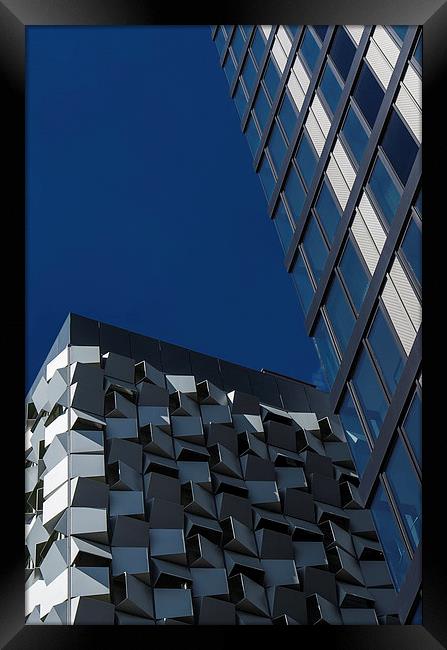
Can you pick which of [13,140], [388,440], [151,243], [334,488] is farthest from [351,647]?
[151,243]

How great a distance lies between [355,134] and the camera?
20.2m

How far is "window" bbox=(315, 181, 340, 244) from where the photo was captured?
823 inches

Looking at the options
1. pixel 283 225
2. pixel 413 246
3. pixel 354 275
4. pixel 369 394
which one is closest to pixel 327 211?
pixel 354 275

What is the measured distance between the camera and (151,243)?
61000mm

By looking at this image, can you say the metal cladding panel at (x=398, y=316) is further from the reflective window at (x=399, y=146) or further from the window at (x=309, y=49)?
the window at (x=309, y=49)

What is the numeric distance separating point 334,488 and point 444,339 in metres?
26.9

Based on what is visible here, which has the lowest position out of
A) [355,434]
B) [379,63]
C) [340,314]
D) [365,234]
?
[355,434]

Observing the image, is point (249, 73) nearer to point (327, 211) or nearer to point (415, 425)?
point (327, 211)

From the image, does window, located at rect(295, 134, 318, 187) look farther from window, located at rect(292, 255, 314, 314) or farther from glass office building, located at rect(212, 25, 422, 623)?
window, located at rect(292, 255, 314, 314)

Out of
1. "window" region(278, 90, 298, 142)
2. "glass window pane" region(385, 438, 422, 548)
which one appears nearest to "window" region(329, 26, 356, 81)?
"window" region(278, 90, 298, 142)

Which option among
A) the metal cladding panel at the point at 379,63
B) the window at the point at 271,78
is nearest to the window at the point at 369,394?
the metal cladding panel at the point at 379,63

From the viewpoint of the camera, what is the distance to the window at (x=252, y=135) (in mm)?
29619

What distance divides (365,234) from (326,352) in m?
3.25

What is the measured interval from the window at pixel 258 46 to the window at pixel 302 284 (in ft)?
31.3
